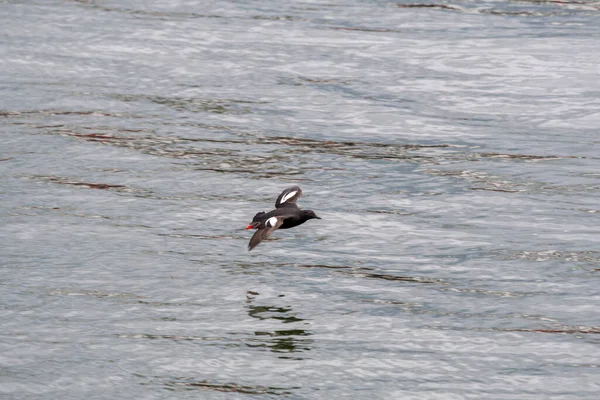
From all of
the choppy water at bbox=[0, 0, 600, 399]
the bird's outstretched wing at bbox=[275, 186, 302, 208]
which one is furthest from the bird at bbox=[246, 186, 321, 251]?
the choppy water at bbox=[0, 0, 600, 399]

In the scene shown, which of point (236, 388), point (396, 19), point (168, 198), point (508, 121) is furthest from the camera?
point (396, 19)

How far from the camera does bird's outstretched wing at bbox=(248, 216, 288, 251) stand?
7.94m

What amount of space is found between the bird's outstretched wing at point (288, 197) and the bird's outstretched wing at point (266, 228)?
542 millimetres

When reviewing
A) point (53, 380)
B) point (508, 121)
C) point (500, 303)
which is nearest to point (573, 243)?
point (500, 303)

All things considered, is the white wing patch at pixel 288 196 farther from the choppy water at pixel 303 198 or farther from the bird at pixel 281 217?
the choppy water at pixel 303 198

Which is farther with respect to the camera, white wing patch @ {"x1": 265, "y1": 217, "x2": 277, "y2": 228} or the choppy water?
white wing patch @ {"x1": 265, "y1": 217, "x2": 277, "y2": 228}

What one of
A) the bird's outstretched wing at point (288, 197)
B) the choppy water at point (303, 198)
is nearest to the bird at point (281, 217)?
the bird's outstretched wing at point (288, 197)

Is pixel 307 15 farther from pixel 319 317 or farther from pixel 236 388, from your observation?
pixel 236 388

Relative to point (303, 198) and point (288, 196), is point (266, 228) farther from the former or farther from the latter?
point (303, 198)

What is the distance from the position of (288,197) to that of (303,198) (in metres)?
0.65

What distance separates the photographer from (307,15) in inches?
600

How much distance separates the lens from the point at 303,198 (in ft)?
31.7

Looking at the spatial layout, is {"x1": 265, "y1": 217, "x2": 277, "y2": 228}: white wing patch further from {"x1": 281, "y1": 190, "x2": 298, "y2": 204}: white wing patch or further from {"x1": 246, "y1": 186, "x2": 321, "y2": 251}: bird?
{"x1": 281, "y1": 190, "x2": 298, "y2": 204}: white wing patch

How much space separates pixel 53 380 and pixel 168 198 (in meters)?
3.37
